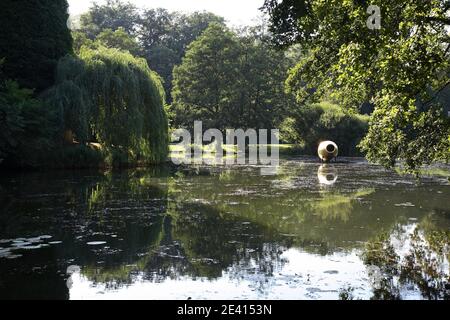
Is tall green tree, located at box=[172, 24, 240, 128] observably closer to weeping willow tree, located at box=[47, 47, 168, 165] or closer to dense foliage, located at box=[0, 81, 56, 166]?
weeping willow tree, located at box=[47, 47, 168, 165]

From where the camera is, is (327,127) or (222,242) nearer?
(222,242)

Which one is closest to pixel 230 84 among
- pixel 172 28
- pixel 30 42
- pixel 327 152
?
pixel 327 152

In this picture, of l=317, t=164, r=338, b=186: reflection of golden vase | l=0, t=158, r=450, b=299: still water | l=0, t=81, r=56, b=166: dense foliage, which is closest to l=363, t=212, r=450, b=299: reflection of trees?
l=0, t=158, r=450, b=299: still water

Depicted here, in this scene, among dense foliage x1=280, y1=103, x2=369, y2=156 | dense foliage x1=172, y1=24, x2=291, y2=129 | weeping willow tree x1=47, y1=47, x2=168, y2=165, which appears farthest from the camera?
dense foliage x1=172, y1=24, x2=291, y2=129

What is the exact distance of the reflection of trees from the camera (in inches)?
208

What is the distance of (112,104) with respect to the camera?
20.5 m

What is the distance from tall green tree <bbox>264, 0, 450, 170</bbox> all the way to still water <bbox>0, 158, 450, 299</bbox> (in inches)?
56.9

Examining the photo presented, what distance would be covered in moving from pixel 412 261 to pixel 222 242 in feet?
8.92

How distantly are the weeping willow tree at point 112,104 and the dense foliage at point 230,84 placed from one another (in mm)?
19216

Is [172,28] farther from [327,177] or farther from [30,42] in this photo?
[327,177]

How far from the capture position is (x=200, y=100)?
41188 mm

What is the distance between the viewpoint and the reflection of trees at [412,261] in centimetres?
528

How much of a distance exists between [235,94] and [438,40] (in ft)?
109

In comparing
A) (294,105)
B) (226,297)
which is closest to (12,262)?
(226,297)
